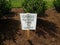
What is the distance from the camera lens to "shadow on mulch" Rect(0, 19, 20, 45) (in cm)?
1105

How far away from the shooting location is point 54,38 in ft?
36.9

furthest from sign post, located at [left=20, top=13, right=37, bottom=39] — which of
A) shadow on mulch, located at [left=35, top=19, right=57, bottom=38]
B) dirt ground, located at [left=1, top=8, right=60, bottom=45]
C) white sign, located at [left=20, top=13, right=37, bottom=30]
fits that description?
shadow on mulch, located at [left=35, top=19, right=57, bottom=38]

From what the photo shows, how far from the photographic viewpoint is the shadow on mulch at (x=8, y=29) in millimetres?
11055

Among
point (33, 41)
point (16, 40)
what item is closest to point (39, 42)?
point (33, 41)

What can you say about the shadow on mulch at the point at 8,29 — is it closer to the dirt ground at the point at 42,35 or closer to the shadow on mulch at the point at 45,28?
the dirt ground at the point at 42,35

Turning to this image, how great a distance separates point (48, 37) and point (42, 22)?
4.04 feet

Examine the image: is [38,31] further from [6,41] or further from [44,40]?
[6,41]

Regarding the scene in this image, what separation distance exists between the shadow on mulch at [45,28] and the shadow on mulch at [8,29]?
963mm

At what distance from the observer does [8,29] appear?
11508mm

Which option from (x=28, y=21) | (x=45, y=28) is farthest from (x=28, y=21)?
(x=45, y=28)

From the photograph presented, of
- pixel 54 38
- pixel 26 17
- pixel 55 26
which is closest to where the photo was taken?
pixel 26 17

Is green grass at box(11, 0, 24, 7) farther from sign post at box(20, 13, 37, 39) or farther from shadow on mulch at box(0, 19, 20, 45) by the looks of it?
sign post at box(20, 13, 37, 39)

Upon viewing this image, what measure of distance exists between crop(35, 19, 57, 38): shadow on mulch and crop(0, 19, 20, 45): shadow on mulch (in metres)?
0.96

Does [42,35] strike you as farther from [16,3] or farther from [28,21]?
[16,3]
